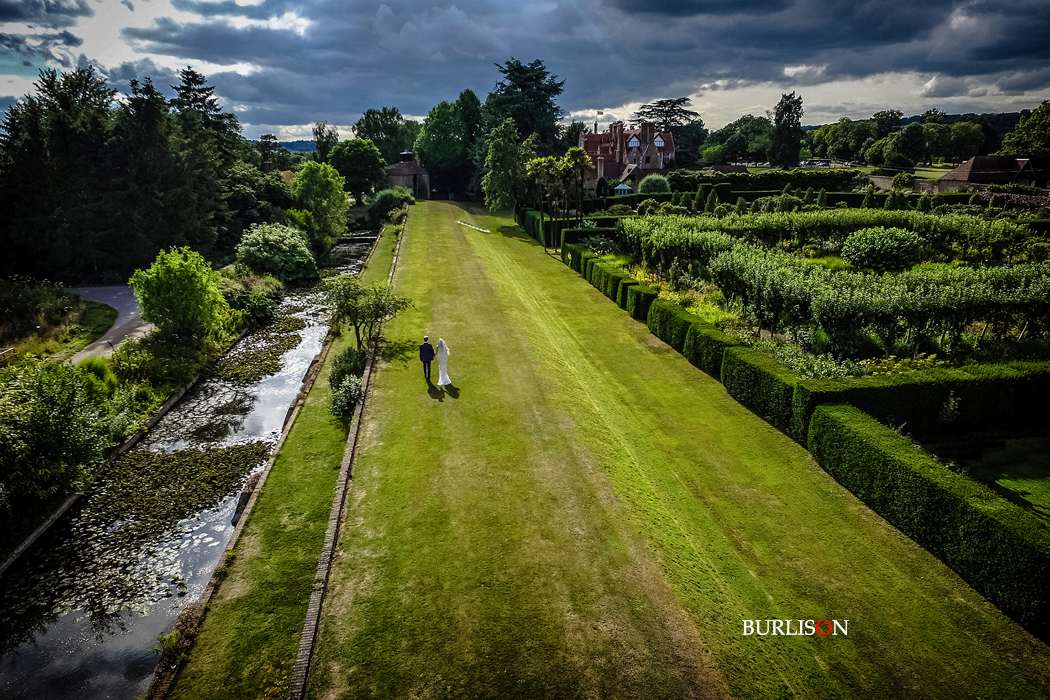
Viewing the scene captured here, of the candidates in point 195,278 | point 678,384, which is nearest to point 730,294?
point 678,384

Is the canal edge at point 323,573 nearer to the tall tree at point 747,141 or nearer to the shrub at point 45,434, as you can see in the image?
the shrub at point 45,434

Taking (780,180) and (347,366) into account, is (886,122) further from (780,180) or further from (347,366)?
(347,366)

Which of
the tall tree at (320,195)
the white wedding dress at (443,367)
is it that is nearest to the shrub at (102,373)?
the white wedding dress at (443,367)

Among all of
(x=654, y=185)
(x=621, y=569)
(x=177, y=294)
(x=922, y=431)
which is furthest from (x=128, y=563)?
(x=654, y=185)

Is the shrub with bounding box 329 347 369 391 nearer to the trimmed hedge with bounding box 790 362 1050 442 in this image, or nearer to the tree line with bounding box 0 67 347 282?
the trimmed hedge with bounding box 790 362 1050 442

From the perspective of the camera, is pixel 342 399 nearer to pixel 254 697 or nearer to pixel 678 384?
pixel 254 697

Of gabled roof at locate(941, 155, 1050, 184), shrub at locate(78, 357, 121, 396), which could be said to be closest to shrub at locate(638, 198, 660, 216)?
shrub at locate(78, 357, 121, 396)
